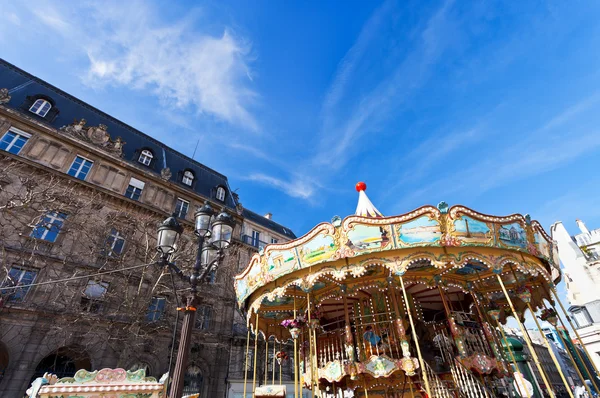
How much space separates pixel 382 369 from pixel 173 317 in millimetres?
12325

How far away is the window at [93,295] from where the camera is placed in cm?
1445

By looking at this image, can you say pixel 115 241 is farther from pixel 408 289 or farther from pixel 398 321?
pixel 398 321

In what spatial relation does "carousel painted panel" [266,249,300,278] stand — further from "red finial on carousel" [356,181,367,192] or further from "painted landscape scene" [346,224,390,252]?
"red finial on carousel" [356,181,367,192]

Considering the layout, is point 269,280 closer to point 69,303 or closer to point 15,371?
point 69,303

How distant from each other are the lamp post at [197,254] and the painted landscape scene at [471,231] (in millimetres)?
4951

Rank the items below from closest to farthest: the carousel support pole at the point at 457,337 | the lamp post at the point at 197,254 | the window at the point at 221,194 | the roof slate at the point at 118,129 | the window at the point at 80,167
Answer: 1. the lamp post at the point at 197,254
2. the carousel support pole at the point at 457,337
3. the window at the point at 80,167
4. the roof slate at the point at 118,129
5. the window at the point at 221,194

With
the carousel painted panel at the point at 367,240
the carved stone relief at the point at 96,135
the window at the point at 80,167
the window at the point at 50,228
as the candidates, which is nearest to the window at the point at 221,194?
the carved stone relief at the point at 96,135

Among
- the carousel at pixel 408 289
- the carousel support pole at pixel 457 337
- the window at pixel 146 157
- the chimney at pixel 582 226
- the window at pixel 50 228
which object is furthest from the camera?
the chimney at pixel 582 226

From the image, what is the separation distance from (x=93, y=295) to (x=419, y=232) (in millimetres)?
15633

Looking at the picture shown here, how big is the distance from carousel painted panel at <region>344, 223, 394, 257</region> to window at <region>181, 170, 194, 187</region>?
18908 mm

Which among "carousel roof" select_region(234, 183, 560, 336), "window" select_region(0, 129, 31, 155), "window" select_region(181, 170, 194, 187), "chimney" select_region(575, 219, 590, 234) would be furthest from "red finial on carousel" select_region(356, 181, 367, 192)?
"chimney" select_region(575, 219, 590, 234)

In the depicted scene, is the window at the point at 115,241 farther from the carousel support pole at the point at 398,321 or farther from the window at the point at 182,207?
the carousel support pole at the point at 398,321

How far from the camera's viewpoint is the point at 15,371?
12086mm

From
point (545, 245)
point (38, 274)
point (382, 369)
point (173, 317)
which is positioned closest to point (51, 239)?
point (38, 274)
